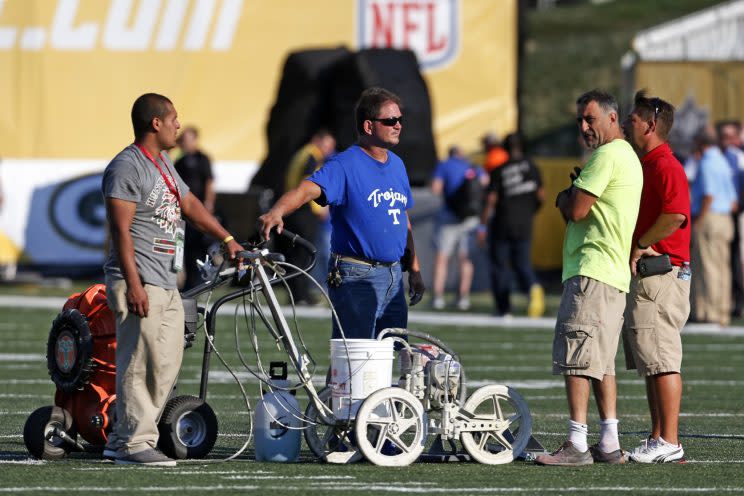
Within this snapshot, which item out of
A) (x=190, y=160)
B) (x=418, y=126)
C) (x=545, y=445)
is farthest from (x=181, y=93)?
(x=545, y=445)

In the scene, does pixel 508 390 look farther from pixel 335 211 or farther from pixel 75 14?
pixel 75 14

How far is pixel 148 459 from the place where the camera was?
8.66m

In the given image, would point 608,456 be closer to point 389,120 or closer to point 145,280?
point 389,120

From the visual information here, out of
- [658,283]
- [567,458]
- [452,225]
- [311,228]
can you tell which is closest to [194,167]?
[311,228]

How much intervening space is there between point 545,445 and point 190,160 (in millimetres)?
11663

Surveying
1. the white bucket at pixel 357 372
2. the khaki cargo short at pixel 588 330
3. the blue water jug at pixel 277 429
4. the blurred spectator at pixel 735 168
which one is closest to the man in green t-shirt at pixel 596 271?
the khaki cargo short at pixel 588 330

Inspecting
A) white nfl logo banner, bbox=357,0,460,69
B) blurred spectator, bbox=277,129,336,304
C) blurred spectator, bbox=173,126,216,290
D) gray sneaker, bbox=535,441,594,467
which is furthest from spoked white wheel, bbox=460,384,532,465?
white nfl logo banner, bbox=357,0,460,69

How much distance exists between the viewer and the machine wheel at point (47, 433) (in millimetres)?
9000

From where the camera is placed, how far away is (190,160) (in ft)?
68.6

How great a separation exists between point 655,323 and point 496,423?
102cm

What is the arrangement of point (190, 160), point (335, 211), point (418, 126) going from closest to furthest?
point (335, 211), point (190, 160), point (418, 126)

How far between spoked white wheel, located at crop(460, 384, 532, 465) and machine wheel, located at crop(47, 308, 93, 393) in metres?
1.89

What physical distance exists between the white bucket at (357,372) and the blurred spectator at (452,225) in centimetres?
1270

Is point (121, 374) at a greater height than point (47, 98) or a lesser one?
lesser
